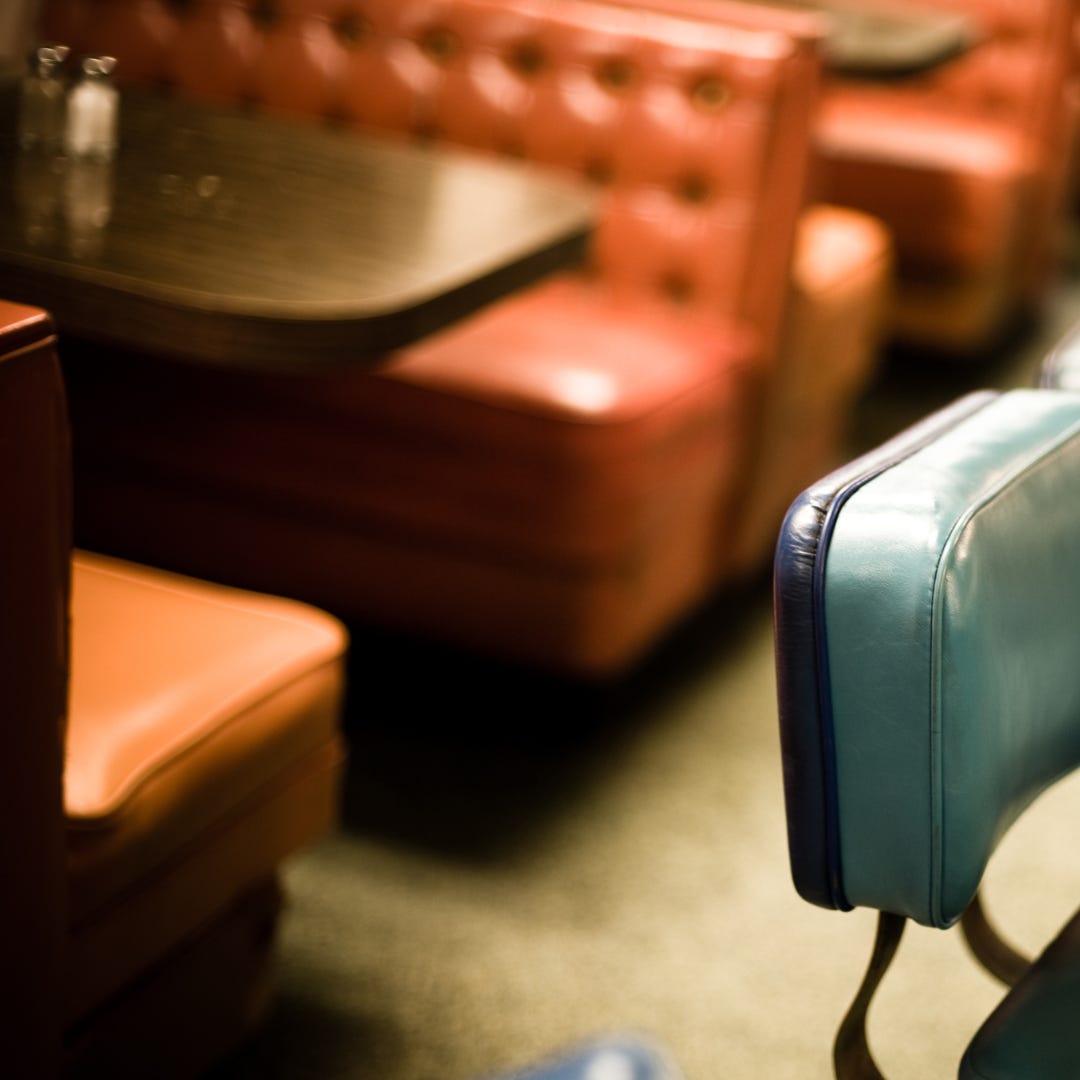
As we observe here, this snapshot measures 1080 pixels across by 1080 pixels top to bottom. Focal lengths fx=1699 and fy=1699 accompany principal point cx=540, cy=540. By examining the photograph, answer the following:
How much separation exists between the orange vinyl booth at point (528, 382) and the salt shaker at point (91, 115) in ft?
1.38

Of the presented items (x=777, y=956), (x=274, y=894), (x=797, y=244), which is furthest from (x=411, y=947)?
(x=797, y=244)

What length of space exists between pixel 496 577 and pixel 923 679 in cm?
Answer: 147

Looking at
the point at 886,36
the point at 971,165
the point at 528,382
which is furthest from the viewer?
the point at 971,165

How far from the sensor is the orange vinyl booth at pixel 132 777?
1.28m

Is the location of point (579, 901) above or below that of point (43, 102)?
below

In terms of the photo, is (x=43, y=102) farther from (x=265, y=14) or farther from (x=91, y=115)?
(x=265, y=14)

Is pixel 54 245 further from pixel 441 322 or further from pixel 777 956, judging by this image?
pixel 777 956

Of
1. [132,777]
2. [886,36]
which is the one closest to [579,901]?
[132,777]

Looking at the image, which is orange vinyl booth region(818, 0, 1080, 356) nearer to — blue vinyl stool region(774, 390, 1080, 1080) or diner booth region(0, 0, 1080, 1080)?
diner booth region(0, 0, 1080, 1080)

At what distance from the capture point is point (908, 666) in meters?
1.04

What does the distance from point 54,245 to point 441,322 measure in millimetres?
409

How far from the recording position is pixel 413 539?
251 centimetres

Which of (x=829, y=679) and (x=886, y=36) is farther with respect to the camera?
(x=886, y=36)

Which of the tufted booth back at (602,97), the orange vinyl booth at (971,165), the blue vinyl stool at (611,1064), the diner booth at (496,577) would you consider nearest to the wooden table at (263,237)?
the diner booth at (496,577)
